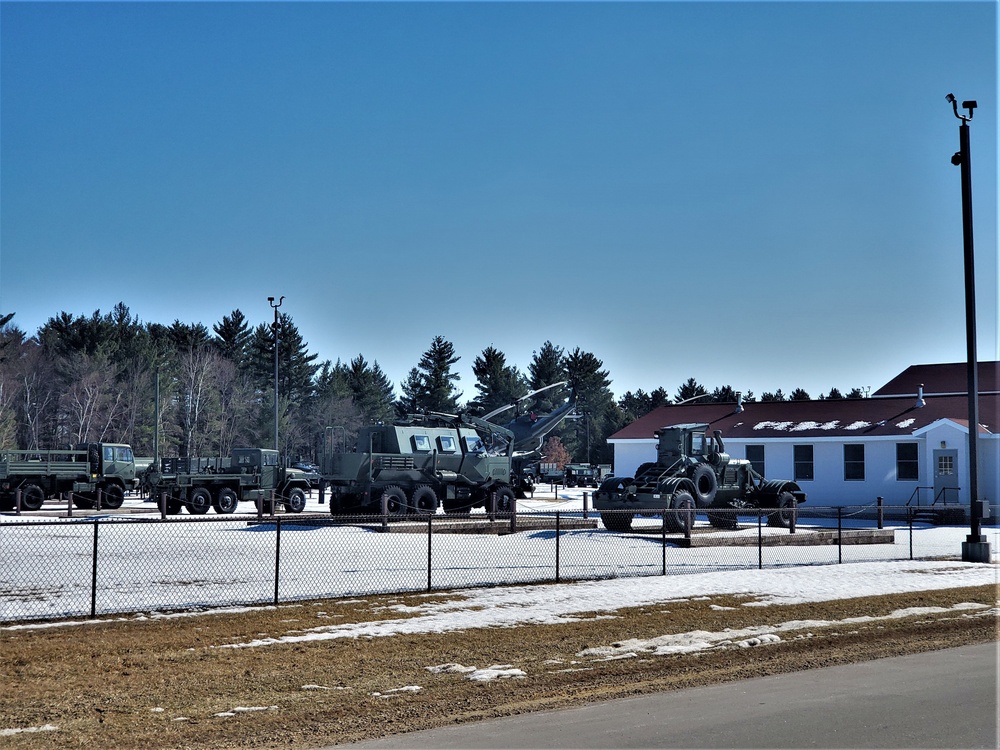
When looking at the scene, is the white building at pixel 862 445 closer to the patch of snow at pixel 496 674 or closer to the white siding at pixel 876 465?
the white siding at pixel 876 465

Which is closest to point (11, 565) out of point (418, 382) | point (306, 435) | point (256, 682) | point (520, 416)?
point (256, 682)

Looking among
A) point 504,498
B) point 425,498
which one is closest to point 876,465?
point 504,498

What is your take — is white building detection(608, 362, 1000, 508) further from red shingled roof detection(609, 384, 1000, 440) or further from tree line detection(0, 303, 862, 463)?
tree line detection(0, 303, 862, 463)

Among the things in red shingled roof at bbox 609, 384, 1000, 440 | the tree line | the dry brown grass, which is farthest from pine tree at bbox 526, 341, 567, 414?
the dry brown grass

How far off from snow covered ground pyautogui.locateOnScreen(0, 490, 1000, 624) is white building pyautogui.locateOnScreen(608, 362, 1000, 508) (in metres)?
11.8

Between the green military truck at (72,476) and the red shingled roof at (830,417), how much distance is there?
22.0 meters

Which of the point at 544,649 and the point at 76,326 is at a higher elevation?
the point at 76,326

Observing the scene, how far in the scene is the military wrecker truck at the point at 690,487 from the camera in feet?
93.3

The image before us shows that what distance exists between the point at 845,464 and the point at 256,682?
3689cm

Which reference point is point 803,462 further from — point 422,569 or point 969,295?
point 422,569

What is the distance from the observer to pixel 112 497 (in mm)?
38375

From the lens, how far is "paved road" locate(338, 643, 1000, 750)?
740 centimetres

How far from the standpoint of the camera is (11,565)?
1916 centimetres

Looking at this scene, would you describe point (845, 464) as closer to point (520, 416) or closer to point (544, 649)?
point (520, 416)
